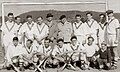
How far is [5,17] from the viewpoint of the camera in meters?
8.78

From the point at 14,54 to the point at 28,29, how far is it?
0.66 m

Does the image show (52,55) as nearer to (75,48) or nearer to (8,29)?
(75,48)

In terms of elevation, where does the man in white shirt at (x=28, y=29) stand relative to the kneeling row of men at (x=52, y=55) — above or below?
above

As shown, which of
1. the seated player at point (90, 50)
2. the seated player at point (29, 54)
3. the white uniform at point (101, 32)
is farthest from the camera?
the white uniform at point (101, 32)

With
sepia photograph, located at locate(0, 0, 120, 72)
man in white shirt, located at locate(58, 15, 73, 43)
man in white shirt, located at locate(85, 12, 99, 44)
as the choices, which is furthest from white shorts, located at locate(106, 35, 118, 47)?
man in white shirt, located at locate(58, 15, 73, 43)

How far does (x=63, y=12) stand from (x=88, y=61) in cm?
139

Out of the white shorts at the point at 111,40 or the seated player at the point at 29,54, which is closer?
the seated player at the point at 29,54

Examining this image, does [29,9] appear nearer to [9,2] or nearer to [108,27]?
[9,2]

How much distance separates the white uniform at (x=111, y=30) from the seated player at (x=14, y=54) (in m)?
1.94

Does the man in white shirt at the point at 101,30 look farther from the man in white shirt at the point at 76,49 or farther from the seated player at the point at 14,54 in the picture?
the seated player at the point at 14,54

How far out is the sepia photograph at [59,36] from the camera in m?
8.06

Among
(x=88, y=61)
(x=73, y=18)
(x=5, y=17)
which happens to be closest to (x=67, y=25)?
(x=73, y=18)

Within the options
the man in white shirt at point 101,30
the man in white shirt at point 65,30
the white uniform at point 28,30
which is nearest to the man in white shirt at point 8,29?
the white uniform at point 28,30

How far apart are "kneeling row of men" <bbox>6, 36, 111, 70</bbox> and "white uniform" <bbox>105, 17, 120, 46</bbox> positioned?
0.29 metres
